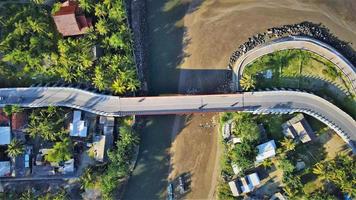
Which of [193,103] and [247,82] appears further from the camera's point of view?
[193,103]

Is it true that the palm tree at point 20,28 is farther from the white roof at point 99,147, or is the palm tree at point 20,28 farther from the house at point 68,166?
the house at point 68,166

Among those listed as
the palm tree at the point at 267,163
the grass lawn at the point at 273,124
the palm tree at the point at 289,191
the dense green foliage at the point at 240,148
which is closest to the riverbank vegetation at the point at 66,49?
the dense green foliage at the point at 240,148

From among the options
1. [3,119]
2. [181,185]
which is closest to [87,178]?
[181,185]

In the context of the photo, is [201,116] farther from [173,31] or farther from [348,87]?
[348,87]

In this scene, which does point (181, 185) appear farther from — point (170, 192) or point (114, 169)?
point (114, 169)

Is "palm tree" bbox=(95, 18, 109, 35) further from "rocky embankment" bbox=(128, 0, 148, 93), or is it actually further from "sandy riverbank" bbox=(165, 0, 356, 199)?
"sandy riverbank" bbox=(165, 0, 356, 199)
